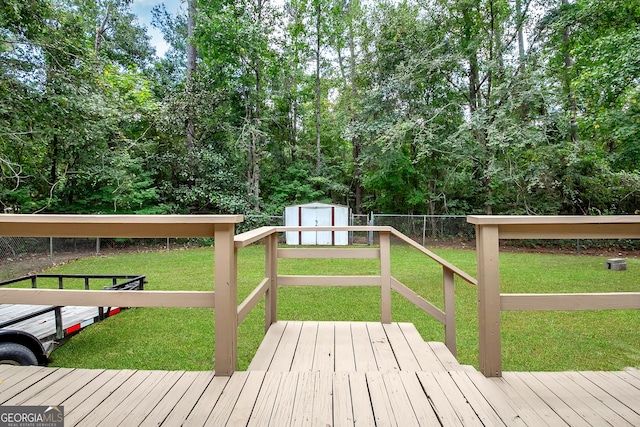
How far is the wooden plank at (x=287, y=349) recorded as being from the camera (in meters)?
2.13

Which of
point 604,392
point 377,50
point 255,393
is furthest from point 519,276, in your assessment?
point 377,50

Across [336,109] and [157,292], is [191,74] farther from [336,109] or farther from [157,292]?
[157,292]

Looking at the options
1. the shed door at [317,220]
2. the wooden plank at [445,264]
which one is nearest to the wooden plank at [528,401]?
the wooden plank at [445,264]

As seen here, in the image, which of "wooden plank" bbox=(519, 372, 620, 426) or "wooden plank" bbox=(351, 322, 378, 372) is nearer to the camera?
"wooden plank" bbox=(519, 372, 620, 426)

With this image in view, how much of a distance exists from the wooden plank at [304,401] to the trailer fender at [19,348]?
7.94 feet

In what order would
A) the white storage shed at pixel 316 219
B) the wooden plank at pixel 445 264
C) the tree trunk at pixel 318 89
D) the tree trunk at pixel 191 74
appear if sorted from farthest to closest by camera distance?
the tree trunk at pixel 318 89 < the tree trunk at pixel 191 74 < the white storage shed at pixel 316 219 < the wooden plank at pixel 445 264

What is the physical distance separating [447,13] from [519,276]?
10383 millimetres

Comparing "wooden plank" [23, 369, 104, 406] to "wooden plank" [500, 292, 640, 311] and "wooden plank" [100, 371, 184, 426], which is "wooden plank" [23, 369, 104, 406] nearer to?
"wooden plank" [100, 371, 184, 426]

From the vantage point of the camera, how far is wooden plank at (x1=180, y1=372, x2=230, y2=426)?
127 centimetres

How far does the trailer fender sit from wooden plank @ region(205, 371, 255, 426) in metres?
2.13

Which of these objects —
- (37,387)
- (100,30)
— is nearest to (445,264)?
(37,387)

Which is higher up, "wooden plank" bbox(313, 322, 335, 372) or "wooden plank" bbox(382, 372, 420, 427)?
"wooden plank" bbox(382, 372, 420, 427)

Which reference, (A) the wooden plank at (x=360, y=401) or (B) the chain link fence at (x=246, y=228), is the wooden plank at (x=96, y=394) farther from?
(B) the chain link fence at (x=246, y=228)

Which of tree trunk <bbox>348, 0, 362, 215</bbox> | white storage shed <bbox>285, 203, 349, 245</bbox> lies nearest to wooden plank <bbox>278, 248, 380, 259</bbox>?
white storage shed <bbox>285, 203, 349, 245</bbox>
